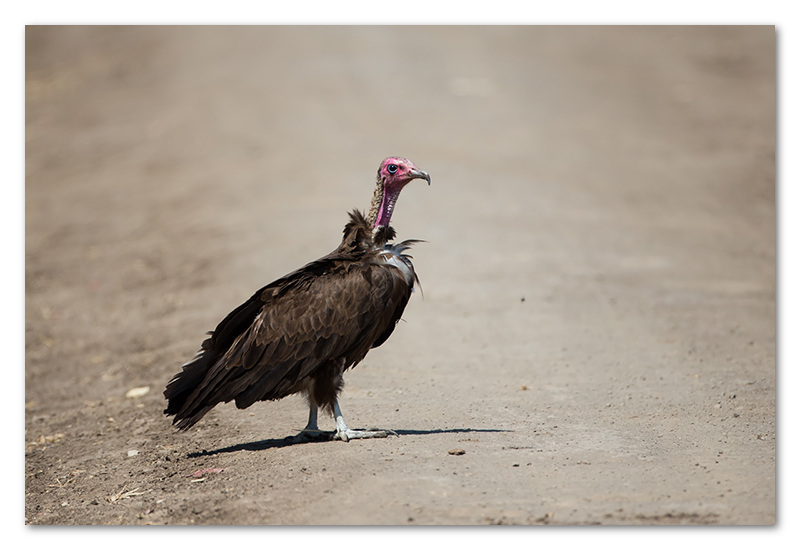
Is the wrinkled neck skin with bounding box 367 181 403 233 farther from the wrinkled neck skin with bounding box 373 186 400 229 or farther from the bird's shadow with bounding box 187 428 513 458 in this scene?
the bird's shadow with bounding box 187 428 513 458

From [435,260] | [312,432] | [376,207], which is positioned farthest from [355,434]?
[435,260]

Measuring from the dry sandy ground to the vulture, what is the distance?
44cm

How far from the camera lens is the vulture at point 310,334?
20.4ft

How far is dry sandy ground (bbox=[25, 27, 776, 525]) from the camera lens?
225 inches

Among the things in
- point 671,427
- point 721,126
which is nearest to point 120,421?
point 671,427

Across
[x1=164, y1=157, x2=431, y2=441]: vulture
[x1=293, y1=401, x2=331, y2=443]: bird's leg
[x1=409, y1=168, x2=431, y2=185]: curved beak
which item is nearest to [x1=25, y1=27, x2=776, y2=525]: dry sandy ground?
[x1=293, y1=401, x2=331, y2=443]: bird's leg

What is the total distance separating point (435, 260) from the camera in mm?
12273

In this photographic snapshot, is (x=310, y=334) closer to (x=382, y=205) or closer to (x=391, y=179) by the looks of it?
(x=382, y=205)

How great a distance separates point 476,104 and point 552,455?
14357 millimetres

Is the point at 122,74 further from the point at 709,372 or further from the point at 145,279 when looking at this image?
the point at 709,372

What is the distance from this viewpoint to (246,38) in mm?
23656

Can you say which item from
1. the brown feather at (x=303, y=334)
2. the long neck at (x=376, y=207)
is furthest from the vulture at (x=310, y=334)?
the long neck at (x=376, y=207)

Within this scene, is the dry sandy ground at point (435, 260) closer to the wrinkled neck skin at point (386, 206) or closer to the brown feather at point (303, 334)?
the brown feather at point (303, 334)

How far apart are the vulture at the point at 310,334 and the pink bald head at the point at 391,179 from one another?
0.01m
